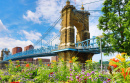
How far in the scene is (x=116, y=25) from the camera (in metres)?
14.3

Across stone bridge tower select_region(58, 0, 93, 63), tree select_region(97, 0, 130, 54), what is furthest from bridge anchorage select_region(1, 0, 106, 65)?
tree select_region(97, 0, 130, 54)

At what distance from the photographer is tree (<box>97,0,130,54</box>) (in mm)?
13375

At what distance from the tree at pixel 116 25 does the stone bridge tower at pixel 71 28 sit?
8.17m

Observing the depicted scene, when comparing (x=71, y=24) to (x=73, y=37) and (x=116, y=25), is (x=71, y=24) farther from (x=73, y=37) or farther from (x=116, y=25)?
(x=116, y=25)

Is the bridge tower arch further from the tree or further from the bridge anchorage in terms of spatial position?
the tree

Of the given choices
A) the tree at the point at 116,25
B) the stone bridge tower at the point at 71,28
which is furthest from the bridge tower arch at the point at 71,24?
the tree at the point at 116,25

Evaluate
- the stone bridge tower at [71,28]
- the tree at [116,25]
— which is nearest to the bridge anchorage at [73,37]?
the stone bridge tower at [71,28]

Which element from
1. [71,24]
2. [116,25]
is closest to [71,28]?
[71,24]

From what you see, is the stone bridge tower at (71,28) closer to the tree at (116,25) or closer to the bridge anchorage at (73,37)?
the bridge anchorage at (73,37)

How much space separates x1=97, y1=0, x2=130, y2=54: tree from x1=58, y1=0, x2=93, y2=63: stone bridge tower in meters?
8.17

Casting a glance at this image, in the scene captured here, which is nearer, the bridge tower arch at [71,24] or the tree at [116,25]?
the tree at [116,25]

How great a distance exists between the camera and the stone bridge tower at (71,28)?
22703mm

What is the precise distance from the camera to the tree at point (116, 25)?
13.4 m

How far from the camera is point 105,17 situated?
15.5 meters
